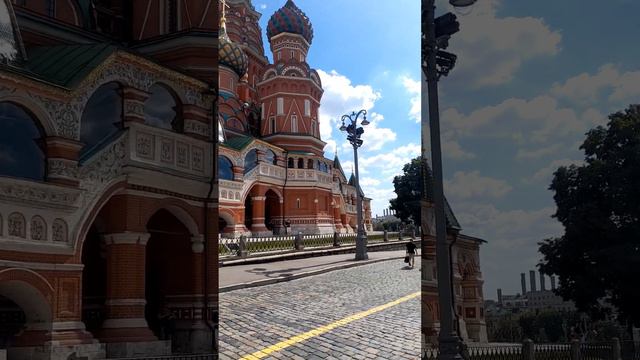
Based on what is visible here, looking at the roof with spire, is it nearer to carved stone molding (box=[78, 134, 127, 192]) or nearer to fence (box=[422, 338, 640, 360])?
carved stone molding (box=[78, 134, 127, 192])

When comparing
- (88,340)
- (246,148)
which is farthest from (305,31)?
(88,340)

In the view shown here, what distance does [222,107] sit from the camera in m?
2.08

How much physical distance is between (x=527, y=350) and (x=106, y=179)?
414 cm

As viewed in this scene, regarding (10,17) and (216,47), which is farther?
(216,47)

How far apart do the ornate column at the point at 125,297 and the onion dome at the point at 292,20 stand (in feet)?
3.34

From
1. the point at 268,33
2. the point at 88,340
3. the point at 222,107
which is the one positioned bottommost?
the point at 88,340

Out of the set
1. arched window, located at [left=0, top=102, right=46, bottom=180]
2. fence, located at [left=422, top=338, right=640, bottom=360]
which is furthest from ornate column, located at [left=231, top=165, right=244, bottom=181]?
fence, located at [left=422, top=338, right=640, bottom=360]

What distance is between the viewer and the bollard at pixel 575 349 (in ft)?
19.5

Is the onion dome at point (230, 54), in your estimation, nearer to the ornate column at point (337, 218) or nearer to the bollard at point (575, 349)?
the ornate column at point (337, 218)

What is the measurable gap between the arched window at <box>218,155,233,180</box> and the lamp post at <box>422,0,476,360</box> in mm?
1017

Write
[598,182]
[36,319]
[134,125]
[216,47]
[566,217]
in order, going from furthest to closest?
[598,182], [566,217], [216,47], [134,125], [36,319]

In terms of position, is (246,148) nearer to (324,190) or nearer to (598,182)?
(324,190)

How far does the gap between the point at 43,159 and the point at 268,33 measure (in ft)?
3.42

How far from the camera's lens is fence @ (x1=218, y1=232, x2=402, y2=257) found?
2102 mm
